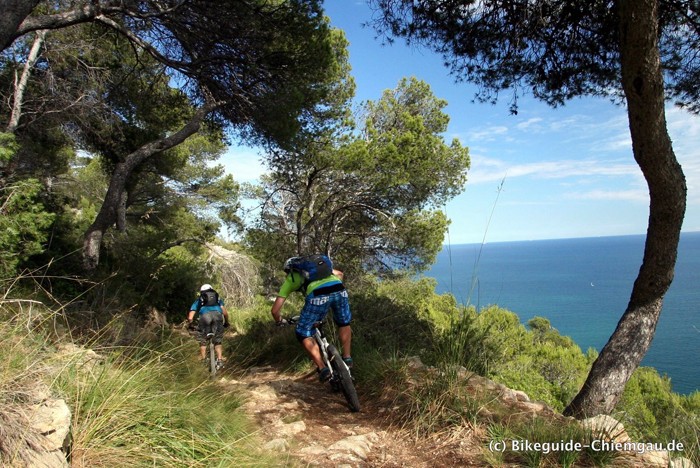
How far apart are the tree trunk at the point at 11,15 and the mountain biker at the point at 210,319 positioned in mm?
3728

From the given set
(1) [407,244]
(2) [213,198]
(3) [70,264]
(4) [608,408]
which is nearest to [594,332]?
(1) [407,244]

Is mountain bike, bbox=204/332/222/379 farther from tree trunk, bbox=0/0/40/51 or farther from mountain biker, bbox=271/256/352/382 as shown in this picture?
tree trunk, bbox=0/0/40/51

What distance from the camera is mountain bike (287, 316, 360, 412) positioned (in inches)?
153

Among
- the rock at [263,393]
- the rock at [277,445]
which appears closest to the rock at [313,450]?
the rock at [277,445]

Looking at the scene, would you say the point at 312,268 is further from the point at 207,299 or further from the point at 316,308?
the point at 207,299

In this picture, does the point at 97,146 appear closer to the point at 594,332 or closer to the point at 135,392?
the point at 135,392

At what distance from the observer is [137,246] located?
406 inches

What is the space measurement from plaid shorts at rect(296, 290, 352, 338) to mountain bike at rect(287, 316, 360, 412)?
9cm

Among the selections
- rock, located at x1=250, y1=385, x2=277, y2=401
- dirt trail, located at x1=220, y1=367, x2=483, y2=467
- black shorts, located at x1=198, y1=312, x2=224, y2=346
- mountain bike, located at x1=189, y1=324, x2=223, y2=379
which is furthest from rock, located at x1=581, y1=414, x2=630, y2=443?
black shorts, located at x1=198, y1=312, x2=224, y2=346

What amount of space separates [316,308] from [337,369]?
636 millimetres

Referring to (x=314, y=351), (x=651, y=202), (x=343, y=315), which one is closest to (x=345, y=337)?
(x=343, y=315)

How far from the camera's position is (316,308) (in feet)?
13.6

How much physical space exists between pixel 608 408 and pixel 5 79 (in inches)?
438

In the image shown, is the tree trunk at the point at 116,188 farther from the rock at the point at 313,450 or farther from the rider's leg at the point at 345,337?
the rock at the point at 313,450
